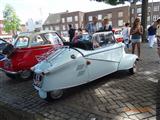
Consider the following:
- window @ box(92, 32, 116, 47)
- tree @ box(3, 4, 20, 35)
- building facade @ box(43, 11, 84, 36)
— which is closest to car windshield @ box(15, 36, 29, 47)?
window @ box(92, 32, 116, 47)

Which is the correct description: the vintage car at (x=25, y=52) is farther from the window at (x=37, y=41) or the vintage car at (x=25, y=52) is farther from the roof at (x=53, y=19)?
the roof at (x=53, y=19)

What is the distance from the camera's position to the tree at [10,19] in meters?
55.7

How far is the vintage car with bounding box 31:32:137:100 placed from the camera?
197 inches

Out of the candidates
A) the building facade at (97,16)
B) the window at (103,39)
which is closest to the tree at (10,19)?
the building facade at (97,16)

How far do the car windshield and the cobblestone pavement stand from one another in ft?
5.14

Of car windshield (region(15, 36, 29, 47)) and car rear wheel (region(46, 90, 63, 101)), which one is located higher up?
car windshield (region(15, 36, 29, 47))

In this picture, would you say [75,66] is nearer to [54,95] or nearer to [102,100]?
[54,95]

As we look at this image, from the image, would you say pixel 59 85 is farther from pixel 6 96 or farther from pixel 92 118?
pixel 6 96

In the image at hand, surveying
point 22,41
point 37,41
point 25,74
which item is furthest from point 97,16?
point 25,74

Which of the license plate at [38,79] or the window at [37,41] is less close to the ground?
the window at [37,41]

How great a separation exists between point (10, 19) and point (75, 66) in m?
54.8

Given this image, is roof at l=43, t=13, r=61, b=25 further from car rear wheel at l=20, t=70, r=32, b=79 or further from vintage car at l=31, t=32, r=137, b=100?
vintage car at l=31, t=32, r=137, b=100

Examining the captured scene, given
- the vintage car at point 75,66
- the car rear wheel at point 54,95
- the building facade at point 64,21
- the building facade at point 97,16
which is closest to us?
the vintage car at point 75,66

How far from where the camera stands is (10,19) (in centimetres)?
5612
